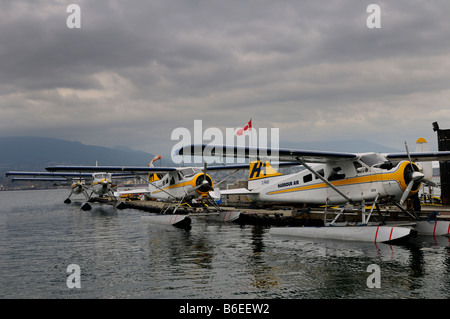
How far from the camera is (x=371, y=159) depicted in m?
13.7

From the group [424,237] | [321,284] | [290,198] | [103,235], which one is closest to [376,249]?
[424,237]

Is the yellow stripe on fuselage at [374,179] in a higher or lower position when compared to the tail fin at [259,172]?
lower

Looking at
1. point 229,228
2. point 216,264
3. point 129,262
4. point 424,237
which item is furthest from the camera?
point 229,228

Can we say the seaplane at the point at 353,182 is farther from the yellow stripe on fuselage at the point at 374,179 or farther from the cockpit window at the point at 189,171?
the cockpit window at the point at 189,171

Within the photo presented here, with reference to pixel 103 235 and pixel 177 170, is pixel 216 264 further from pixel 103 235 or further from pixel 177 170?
pixel 177 170

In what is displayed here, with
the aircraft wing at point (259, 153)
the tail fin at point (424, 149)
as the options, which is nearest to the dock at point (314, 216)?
the tail fin at point (424, 149)

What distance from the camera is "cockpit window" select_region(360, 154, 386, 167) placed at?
1349cm

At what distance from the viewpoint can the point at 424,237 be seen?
45.4ft

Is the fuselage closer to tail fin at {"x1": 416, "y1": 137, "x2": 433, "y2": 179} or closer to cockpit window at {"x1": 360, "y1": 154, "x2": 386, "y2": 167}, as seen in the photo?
cockpit window at {"x1": 360, "y1": 154, "x2": 386, "y2": 167}

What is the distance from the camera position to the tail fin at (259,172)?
804 inches

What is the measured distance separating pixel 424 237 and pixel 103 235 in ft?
44.9

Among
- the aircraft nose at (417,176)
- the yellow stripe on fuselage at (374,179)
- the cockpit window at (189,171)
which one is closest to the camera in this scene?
the aircraft nose at (417,176)

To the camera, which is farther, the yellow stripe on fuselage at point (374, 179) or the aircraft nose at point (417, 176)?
the yellow stripe on fuselage at point (374, 179)
